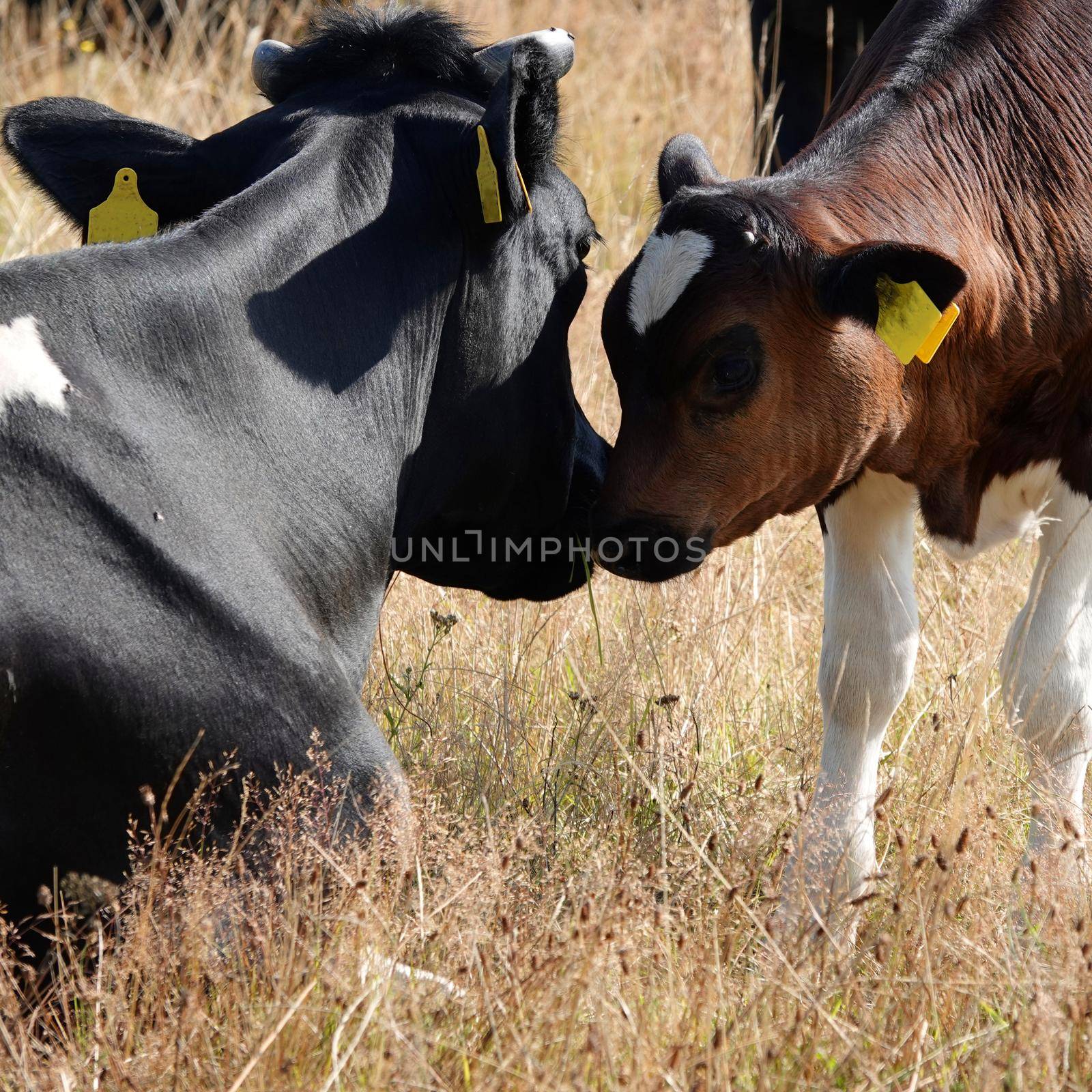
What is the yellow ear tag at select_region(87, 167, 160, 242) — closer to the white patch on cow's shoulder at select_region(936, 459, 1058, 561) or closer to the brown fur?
the brown fur

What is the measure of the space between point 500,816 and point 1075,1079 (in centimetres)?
150

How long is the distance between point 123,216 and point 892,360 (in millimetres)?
1685

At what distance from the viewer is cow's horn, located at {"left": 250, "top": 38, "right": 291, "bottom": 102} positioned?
353 cm

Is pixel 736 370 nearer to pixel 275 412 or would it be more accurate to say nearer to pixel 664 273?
pixel 664 273

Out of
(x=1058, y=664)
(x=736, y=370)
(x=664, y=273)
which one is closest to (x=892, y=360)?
(x=736, y=370)

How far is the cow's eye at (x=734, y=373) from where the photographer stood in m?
3.13

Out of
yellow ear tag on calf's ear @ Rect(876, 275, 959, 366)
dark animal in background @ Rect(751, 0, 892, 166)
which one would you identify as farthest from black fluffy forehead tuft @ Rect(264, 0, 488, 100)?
dark animal in background @ Rect(751, 0, 892, 166)

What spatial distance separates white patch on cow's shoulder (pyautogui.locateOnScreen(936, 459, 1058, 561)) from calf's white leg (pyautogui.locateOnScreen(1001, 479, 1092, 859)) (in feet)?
0.11

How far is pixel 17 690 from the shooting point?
2570 millimetres

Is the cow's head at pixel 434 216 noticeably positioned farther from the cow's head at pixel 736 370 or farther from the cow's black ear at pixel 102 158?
the cow's head at pixel 736 370

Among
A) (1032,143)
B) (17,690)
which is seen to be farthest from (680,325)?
(17,690)

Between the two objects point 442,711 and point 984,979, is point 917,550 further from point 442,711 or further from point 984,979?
point 984,979

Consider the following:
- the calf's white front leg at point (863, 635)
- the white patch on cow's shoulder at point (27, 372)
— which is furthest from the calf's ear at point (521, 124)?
the calf's white front leg at point (863, 635)

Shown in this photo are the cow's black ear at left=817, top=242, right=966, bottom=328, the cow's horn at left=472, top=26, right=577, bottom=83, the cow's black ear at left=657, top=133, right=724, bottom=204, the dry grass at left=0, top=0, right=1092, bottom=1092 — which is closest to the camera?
the dry grass at left=0, top=0, right=1092, bottom=1092
